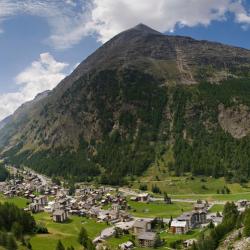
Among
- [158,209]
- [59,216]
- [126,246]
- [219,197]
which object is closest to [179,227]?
[126,246]

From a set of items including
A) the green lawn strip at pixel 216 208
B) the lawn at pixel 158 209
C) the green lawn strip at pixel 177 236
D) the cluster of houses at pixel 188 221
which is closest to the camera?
the green lawn strip at pixel 177 236

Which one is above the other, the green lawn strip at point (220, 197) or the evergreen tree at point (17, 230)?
the green lawn strip at point (220, 197)

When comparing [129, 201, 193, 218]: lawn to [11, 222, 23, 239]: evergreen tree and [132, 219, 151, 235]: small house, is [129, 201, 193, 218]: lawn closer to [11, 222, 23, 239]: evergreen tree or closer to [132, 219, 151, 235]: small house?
[132, 219, 151, 235]: small house

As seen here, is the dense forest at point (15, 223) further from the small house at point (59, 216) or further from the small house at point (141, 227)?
the small house at point (141, 227)

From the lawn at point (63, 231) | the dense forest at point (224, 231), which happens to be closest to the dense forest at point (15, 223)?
the lawn at point (63, 231)

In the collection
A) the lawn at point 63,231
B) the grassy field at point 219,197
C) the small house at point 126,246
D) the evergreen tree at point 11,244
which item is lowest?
the small house at point 126,246

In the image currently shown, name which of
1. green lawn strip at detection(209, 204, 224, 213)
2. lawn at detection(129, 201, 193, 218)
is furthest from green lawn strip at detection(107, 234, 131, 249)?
green lawn strip at detection(209, 204, 224, 213)
